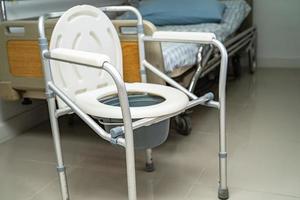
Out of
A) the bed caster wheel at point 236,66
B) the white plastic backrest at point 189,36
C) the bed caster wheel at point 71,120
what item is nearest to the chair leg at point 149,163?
the white plastic backrest at point 189,36

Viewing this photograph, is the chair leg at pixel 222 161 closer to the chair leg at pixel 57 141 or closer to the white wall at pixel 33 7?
the chair leg at pixel 57 141

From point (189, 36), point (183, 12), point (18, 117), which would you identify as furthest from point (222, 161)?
point (183, 12)

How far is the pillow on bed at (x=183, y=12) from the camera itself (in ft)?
9.71

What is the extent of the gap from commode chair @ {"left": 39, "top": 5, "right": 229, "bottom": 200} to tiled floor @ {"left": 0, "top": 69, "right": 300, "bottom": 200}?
18 centimetres

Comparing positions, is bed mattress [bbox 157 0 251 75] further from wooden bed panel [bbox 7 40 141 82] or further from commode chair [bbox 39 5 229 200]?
commode chair [bbox 39 5 229 200]

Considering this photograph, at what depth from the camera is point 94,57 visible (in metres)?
1.13

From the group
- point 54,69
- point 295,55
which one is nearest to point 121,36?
point 54,69

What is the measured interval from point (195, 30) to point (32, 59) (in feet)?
4.01

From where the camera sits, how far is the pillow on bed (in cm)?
296

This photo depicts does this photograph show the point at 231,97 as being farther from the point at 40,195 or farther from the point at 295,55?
the point at 40,195

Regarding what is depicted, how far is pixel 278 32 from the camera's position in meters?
3.71

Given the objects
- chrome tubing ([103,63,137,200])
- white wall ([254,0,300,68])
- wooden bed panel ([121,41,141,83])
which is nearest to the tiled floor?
wooden bed panel ([121,41,141,83])

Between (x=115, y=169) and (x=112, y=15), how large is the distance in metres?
1.71

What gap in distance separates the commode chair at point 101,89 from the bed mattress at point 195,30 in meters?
0.28
